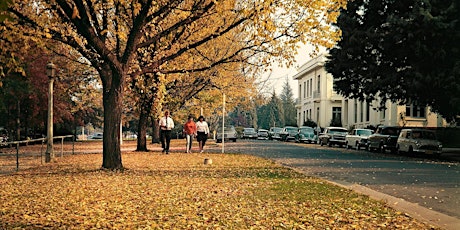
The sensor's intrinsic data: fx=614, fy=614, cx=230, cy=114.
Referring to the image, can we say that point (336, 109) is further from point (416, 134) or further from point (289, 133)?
point (416, 134)

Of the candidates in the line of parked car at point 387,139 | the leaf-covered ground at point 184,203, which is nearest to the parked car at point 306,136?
the line of parked car at point 387,139

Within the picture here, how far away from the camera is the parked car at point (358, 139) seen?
42.6 meters

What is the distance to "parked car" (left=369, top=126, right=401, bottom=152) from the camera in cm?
3794

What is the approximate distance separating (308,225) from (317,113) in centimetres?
7606

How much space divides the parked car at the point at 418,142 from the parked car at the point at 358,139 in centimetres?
643

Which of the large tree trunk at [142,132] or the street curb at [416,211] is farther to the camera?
the large tree trunk at [142,132]

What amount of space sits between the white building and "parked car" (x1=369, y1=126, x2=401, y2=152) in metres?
7.62

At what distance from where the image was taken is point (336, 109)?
81.4 metres

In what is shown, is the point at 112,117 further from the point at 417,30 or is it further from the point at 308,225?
the point at 417,30

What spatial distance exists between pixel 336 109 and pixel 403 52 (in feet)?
167

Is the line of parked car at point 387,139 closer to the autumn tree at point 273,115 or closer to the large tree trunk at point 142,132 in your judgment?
the large tree trunk at point 142,132

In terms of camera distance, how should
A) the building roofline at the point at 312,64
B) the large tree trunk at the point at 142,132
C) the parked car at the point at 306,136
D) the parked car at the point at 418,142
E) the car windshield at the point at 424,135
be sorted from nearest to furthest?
the large tree trunk at the point at 142,132 < the parked car at the point at 418,142 < the car windshield at the point at 424,135 < the parked car at the point at 306,136 < the building roofline at the point at 312,64

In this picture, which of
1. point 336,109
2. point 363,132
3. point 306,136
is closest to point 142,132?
point 363,132

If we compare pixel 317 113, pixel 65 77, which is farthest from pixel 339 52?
pixel 317 113
